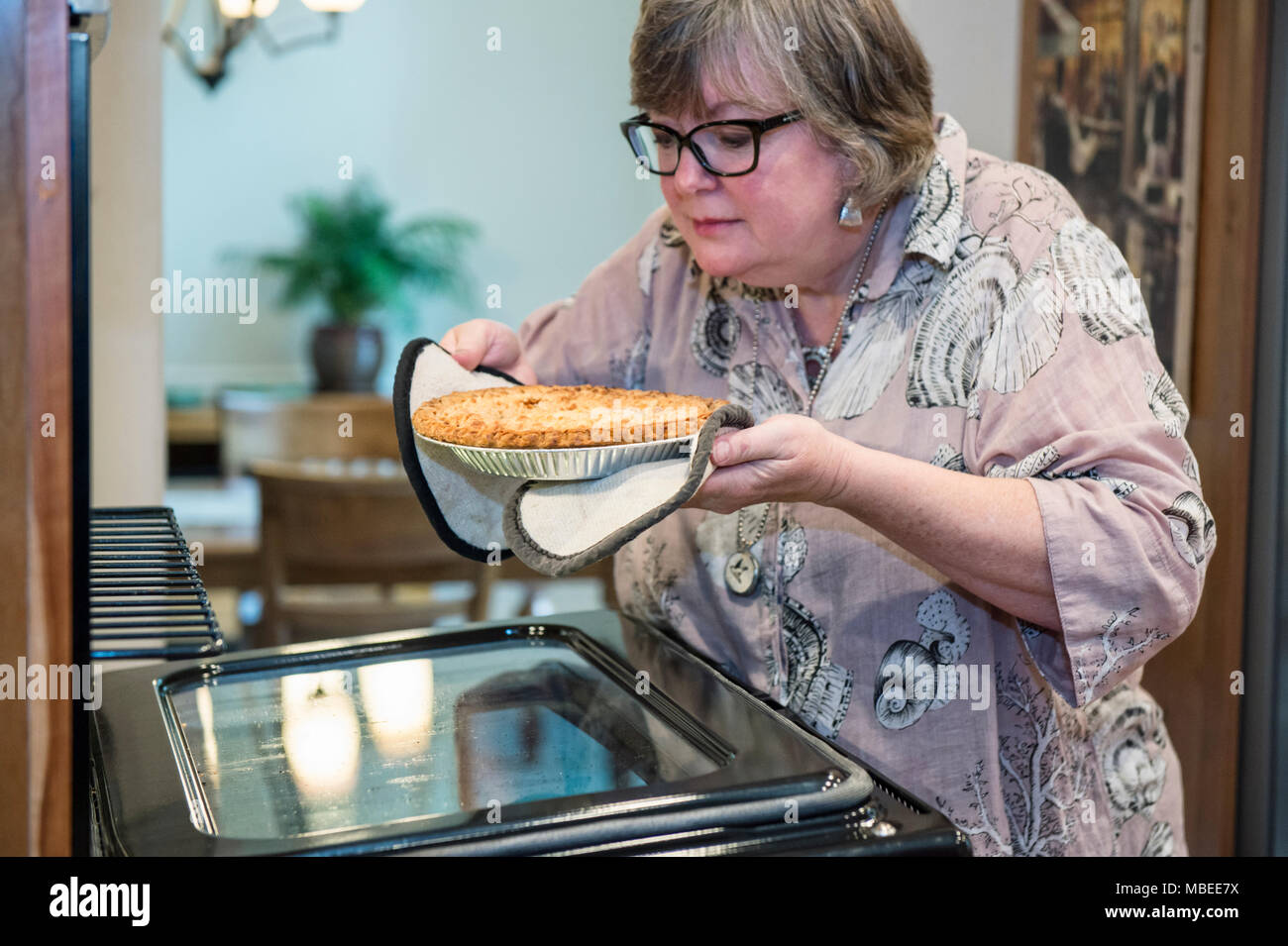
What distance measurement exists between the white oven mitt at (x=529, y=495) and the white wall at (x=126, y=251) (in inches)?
38.0

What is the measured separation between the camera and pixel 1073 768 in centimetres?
125

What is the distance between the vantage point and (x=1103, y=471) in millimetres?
1049

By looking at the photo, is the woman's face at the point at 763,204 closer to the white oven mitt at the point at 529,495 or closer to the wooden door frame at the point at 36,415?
the white oven mitt at the point at 529,495

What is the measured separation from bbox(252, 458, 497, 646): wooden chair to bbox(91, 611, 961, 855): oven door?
1.50m

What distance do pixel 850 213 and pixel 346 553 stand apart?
1.84 metres

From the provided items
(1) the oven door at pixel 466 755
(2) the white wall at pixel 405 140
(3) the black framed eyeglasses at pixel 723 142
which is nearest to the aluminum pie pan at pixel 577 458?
(1) the oven door at pixel 466 755

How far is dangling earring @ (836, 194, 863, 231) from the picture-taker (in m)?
1.21

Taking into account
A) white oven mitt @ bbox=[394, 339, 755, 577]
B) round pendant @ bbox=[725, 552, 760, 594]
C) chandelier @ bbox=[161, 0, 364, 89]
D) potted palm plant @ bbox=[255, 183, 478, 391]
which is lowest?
round pendant @ bbox=[725, 552, 760, 594]

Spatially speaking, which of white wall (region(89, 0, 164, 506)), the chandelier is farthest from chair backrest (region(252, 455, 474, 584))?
the chandelier

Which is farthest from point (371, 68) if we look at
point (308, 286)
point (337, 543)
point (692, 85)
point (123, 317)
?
point (692, 85)

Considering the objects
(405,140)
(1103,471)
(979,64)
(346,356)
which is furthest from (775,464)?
(405,140)

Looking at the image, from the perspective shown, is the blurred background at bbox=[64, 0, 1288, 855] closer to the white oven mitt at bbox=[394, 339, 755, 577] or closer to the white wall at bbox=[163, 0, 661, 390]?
the white wall at bbox=[163, 0, 661, 390]

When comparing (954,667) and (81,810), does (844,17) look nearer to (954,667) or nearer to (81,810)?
(954,667)
